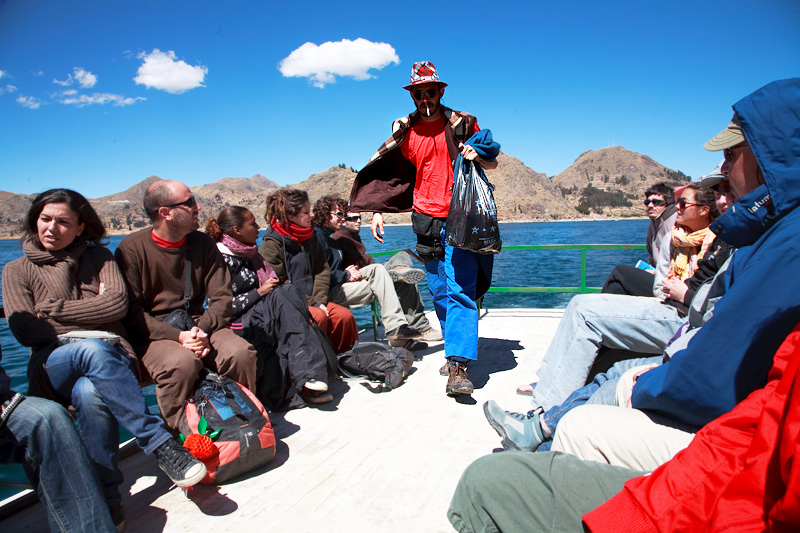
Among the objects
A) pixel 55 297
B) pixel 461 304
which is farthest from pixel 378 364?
pixel 55 297

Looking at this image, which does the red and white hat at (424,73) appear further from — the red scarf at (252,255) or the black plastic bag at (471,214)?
the red scarf at (252,255)

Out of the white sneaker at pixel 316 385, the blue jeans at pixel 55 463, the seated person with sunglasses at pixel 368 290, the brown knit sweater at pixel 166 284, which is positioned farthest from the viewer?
the seated person with sunglasses at pixel 368 290

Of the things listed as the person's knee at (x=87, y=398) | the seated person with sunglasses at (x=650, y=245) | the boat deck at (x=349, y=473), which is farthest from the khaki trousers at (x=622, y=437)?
the seated person with sunglasses at (x=650, y=245)

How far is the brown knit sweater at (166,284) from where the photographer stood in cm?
257

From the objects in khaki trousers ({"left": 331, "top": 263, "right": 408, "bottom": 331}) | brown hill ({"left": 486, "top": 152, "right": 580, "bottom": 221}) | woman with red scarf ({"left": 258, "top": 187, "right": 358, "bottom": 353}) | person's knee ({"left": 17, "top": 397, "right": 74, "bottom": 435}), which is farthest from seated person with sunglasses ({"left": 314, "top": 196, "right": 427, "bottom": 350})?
brown hill ({"left": 486, "top": 152, "right": 580, "bottom": 221})

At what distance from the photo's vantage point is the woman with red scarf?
3.67 meters

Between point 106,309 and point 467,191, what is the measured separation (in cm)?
203

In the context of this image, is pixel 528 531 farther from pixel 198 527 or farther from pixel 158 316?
pixel 158 316

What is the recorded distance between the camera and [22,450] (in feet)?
5.79

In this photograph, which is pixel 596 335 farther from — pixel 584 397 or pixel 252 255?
pixel 252 255

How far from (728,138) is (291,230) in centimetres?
285

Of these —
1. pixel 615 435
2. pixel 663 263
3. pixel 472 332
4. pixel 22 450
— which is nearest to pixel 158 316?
pixel 22 450

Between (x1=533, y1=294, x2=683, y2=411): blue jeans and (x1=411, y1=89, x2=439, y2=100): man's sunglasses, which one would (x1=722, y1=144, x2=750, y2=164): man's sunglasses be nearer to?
(x1=533, y1=294, x2=683, y2=411): blue jeans

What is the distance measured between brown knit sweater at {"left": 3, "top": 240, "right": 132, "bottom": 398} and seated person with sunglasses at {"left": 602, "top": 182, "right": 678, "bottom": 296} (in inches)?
127
